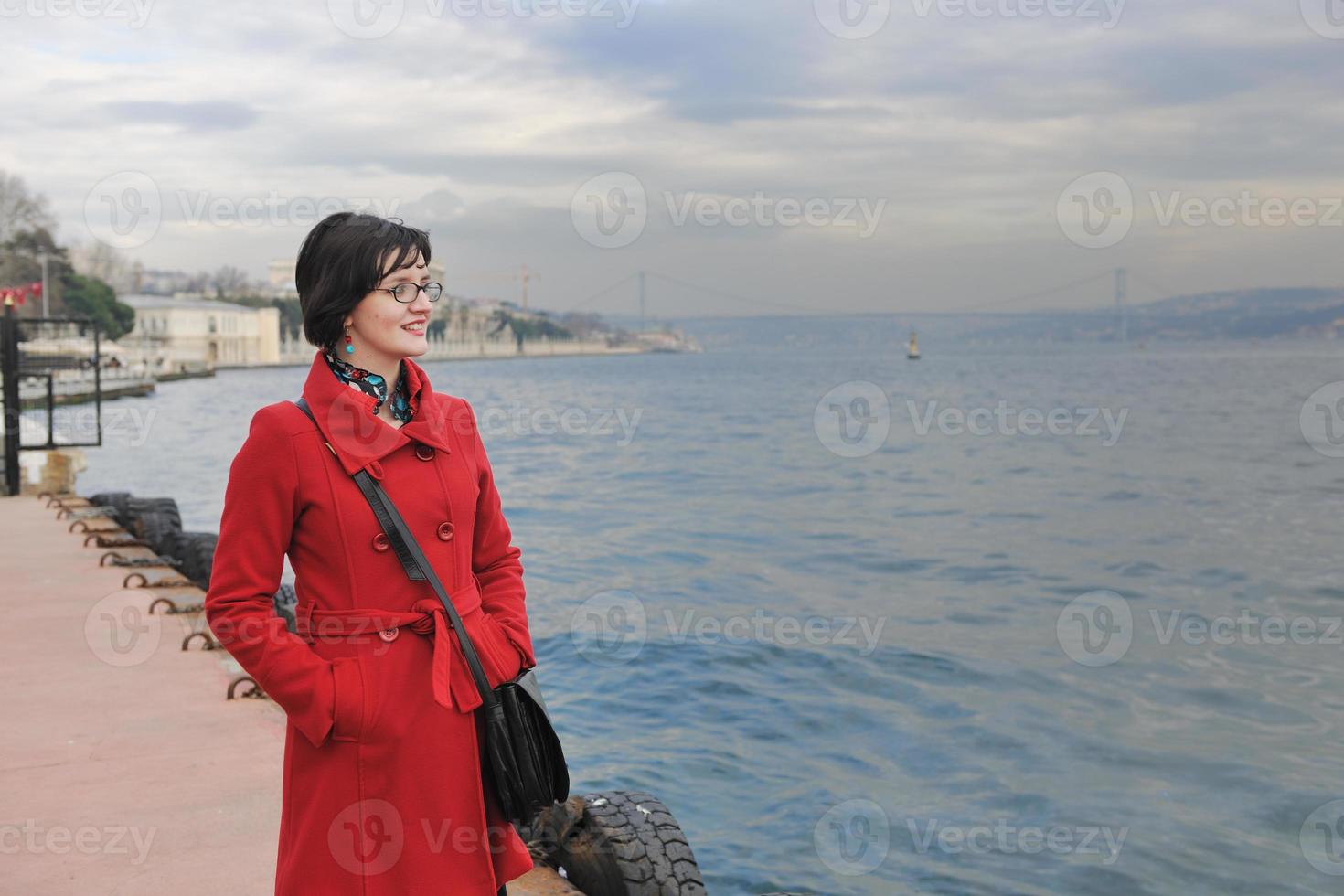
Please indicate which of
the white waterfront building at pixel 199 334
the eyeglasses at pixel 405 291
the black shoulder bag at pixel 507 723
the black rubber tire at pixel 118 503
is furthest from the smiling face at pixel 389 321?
the white waterfront building at pixel 199 334

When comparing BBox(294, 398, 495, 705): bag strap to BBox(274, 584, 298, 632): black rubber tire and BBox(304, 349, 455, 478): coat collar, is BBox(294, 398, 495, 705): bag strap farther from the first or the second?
BBox(274, 584, 298, 632): black rubber tire

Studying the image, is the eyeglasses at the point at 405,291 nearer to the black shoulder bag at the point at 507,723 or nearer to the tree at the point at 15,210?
the black shoulder bag at the point at 507,723

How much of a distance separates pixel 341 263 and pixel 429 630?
75cm

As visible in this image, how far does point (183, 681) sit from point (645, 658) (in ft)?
18.1

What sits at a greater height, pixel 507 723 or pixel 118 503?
pixel 507 723

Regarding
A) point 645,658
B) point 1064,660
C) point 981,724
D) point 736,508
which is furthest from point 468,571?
point 736,508

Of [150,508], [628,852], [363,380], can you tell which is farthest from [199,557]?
[363,380]

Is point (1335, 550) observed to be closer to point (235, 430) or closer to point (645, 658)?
point (645, 658)

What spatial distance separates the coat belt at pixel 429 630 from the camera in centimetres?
226

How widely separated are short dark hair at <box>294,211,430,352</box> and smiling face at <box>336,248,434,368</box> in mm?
16

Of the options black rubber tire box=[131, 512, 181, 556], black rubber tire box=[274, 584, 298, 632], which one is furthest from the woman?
black rubber tire box=[131, 512, 181, 556]

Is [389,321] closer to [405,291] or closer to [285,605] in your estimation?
[405,291]

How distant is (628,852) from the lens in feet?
12.7

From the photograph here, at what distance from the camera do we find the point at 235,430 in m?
45.6
